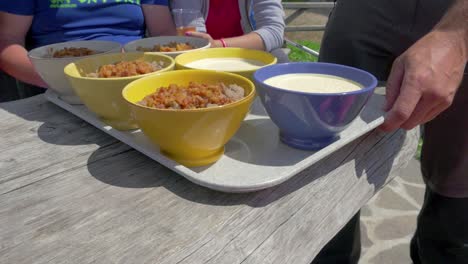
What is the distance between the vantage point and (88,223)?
654 mm

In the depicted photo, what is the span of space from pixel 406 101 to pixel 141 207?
0.57 m

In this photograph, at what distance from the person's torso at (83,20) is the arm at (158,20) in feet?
0.11

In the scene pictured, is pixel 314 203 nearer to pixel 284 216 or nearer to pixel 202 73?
pixel 284 216

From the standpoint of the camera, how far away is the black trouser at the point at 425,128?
131 cm

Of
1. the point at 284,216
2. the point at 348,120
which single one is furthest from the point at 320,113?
the point at 284,216

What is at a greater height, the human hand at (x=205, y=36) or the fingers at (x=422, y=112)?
the human hand at (x=205, y=36)

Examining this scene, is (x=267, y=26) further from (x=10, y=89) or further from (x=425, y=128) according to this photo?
(x=10, y=89)

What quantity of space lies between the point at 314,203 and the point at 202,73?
1.19 feet

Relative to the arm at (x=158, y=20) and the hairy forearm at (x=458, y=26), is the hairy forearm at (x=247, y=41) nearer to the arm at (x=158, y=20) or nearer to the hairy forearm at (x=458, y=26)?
the arm at (x=158, y=20)

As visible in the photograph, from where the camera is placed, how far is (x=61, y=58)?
102 cm

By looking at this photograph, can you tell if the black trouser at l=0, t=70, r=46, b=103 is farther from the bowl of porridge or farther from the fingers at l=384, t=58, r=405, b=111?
the fingers at l=384, t=58, r=405, b=111

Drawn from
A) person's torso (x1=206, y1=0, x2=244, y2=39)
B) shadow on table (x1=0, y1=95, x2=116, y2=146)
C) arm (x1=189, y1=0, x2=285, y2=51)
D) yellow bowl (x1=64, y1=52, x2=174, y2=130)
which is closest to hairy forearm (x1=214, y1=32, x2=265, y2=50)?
arm (x1=189, y1=0, x2=285, y2=51)

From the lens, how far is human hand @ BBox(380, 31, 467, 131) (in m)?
0.89

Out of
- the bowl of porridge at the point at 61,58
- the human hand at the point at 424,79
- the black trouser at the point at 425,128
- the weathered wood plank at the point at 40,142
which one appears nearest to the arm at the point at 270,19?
the black trouser at the point at 425,128
